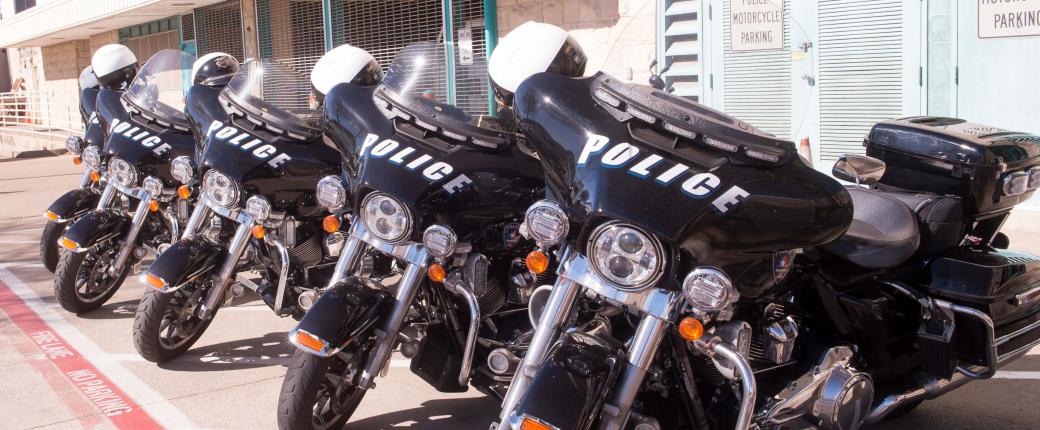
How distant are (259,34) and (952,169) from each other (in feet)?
49.0

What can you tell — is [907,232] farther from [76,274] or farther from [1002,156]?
[76,274]

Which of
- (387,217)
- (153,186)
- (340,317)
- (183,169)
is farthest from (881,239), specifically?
(153,186)

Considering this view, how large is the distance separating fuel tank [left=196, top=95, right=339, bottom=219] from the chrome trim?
1561mm

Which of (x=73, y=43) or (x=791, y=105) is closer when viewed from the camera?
(x=791, y=105)

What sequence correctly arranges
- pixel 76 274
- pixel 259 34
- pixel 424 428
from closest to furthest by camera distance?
1. pixel 424 428
2. pixel 76 274
3. pixel 259 34

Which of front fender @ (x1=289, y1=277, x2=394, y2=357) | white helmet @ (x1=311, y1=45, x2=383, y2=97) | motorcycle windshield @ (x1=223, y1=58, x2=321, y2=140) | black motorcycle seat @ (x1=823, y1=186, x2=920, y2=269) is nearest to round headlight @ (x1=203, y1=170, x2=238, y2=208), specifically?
motorcycle windshield @ (x1=223, y1=58, x2=321, y2=140)

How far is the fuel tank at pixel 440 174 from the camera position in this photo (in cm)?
372

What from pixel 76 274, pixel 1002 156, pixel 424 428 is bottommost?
Result: pixel 424 428

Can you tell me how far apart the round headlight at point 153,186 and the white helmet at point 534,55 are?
301cm

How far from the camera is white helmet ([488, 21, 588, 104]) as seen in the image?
3.46m

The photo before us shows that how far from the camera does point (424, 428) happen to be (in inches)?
163

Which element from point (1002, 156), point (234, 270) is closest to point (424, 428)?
point (234, 270)

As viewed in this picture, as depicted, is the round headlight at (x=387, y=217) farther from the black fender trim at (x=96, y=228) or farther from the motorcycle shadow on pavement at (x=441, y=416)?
the black fender trim at (x=96, y=228)

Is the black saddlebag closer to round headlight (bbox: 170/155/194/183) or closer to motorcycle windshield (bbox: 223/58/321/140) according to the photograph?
motorcycle windshield (bbox: 223/58/321/140)
